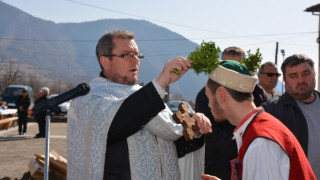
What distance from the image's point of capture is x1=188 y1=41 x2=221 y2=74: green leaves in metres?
2.27

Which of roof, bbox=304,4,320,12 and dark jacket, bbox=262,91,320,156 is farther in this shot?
roof, bbox=304,4,320,12

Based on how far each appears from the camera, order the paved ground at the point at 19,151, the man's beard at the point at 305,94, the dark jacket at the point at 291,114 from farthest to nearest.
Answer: the paved ground at the point at 19,151
the man's beard at the point at 305,94
the dark jacket at the point at 291,114

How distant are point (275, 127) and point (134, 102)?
0.87m

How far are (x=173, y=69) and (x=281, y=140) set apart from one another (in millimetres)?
768

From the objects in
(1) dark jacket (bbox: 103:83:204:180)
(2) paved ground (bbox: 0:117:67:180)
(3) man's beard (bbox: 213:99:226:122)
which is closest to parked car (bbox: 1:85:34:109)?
(2) paved ground (bbox: 0:117:67:180)

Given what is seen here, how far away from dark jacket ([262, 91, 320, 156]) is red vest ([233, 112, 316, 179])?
1597 millimetres

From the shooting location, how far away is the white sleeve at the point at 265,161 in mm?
1767

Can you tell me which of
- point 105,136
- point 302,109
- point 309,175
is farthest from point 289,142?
point 302,109

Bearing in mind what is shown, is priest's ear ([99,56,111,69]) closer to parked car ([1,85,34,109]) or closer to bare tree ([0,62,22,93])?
parked car ([1,85,34,109])

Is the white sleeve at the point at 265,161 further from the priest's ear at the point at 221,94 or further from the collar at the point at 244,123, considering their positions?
the priest's ear at the point at 221,94

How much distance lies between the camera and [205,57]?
230cm

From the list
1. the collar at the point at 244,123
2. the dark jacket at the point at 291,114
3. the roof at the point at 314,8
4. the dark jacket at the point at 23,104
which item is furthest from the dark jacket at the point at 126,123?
the roof at the point at 314,8

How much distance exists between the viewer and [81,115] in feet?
8.63

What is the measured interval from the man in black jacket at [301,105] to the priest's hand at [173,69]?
170cm
